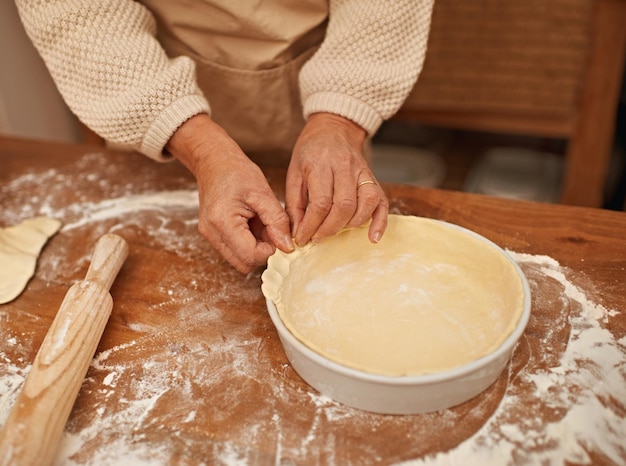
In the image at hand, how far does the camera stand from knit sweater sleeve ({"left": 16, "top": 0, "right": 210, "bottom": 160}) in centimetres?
88

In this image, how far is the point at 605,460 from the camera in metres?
0.59

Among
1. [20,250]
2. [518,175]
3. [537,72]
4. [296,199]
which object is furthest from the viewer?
[518,175]

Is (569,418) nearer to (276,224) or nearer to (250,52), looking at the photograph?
(276,224)

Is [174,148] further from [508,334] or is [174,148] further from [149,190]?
[508,334]

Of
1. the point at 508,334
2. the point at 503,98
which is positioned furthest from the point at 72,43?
the point at 503,98

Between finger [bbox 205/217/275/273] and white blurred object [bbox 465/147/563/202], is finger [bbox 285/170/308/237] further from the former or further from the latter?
white blurred object [bbox 465/147/563/202]

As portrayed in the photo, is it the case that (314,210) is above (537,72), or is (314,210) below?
above

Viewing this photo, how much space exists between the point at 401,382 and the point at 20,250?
2.34 ft

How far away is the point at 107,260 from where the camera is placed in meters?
0.86

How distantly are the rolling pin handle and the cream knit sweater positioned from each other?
168 millimetres

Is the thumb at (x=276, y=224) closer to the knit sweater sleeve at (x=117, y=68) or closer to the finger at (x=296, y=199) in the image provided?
the finger at (x=296, y=199)

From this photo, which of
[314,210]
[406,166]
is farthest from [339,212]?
[406,166]

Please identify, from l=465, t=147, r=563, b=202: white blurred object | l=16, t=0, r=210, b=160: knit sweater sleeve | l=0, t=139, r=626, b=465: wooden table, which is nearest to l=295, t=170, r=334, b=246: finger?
l=0, t=139, r=626, b=465: wooden table

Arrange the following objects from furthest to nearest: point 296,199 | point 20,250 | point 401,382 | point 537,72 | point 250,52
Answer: point 537,72
point 250,52
point 20,250
point 296,199
point 401,382
